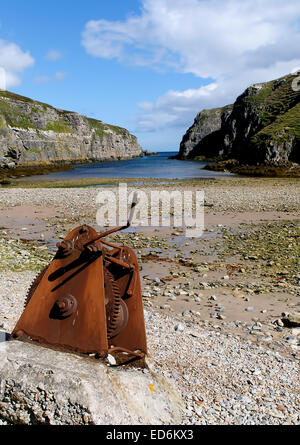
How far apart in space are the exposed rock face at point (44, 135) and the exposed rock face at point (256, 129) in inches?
1906

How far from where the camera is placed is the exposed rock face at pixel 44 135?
359 feet

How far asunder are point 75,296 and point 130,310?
1.04m

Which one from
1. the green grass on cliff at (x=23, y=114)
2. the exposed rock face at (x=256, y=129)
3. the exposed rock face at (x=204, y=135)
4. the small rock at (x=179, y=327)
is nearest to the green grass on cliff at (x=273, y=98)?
the exposed rock face at (x=256, y=129)

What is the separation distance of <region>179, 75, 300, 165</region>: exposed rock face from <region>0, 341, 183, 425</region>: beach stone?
82.5 meters

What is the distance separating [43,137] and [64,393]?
451ft

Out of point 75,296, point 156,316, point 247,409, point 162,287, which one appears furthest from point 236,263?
point 75,296

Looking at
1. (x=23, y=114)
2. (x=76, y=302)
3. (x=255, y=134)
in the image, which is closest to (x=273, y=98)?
(x=255, y=134)

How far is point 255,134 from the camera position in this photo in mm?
108062

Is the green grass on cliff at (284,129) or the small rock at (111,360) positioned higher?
the green grass on cliff at (284,129)

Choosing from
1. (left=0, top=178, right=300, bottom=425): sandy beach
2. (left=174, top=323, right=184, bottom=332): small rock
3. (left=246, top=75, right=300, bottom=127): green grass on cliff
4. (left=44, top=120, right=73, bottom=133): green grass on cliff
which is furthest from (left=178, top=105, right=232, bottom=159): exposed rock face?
(left=174, top=323, right=184, bottom=332): small rock

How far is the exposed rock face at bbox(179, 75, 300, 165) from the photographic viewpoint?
84.8 meters

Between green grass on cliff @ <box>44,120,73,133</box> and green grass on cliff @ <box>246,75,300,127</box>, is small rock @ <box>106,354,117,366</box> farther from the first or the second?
green grass on cliff @ <box>44,120,73,133</box>

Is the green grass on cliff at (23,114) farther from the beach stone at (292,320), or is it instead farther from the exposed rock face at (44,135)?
the beach stone at (292,320)

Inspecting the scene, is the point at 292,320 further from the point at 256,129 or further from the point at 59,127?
the point at 59,127
